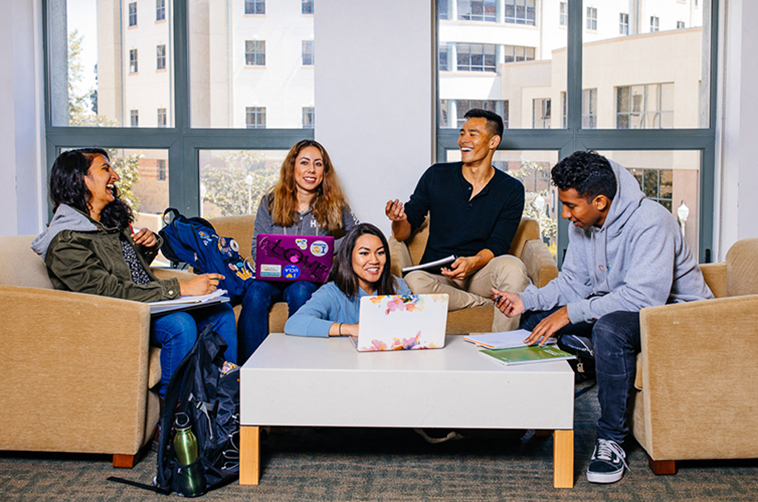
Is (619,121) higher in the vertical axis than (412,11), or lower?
lower

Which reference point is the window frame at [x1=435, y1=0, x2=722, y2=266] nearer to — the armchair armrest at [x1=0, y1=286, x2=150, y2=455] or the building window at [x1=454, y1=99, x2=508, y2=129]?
the building window at [x1=454, y1=99, x2=508, y2=129]

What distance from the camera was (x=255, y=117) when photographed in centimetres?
420

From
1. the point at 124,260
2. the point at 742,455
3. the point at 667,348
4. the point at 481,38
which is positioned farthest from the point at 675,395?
the point at 481,38

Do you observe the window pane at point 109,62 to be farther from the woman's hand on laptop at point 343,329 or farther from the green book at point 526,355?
the green book at point 526,355

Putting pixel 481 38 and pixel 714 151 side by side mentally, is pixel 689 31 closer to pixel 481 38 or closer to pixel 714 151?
pixel 714 151

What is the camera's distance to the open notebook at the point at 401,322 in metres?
2.20

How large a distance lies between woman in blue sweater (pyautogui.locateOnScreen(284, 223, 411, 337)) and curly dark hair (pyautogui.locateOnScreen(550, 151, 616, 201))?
0.74 metres

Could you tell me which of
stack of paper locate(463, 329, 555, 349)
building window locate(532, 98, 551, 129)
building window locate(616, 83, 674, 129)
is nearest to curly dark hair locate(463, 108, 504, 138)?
building window locate(532, 98, 551, 129)

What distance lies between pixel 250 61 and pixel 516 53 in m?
1.64

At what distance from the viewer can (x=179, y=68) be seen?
4.16 metres

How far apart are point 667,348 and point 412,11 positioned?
2493mm

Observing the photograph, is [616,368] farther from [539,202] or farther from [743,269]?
[539,202]

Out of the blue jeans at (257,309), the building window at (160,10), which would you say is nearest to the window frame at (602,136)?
the blue jeans at (257,309)

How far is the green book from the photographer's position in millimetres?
2152
